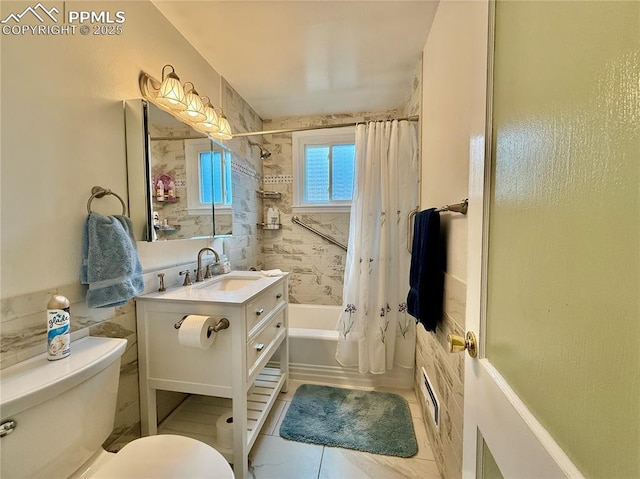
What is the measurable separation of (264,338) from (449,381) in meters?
0.95

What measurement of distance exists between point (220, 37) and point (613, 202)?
2048mm

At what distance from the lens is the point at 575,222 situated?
359mm

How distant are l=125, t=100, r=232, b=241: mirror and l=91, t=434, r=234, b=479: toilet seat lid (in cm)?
88

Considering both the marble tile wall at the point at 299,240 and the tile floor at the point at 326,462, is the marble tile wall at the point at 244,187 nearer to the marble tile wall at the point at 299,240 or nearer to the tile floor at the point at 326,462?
the marble tile wall at the point at 299,240

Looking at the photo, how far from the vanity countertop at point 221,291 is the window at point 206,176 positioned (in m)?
0.48

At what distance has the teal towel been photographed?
1.01 m

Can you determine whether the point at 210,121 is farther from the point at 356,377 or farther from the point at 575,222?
the point at 356,377

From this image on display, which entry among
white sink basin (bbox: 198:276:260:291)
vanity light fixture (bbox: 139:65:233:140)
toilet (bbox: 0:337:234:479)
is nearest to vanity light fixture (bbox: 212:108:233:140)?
vanity light fixture (bbox: 139:65:233:140)

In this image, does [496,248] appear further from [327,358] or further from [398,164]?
[327,358]

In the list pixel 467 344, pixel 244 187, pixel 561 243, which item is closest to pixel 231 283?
pixel 244 187

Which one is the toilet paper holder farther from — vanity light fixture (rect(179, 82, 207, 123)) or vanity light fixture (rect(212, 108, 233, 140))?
vanity light fixture (rect(212, 108, 233, 140))

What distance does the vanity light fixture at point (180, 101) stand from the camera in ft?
4.51

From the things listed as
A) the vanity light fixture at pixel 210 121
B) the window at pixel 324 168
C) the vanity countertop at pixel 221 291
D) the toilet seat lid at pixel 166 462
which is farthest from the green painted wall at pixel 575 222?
the window at pixel 324 168

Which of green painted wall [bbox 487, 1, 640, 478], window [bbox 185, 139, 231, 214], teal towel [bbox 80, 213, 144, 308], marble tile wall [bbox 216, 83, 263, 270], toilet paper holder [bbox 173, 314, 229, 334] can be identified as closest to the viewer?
green painted wall [bbox 487, 1, 640, 478]
